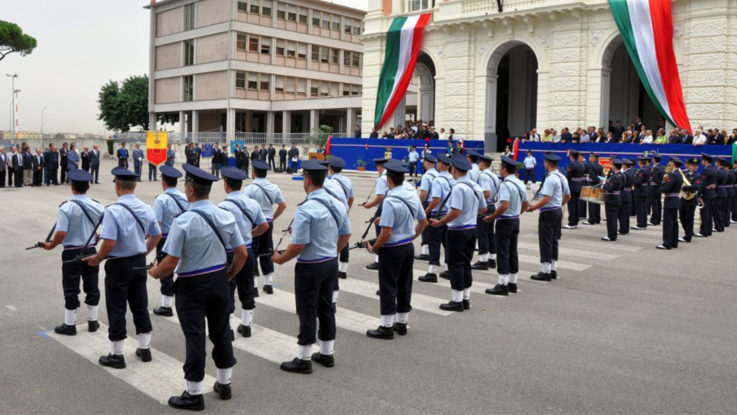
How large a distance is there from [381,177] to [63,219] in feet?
20.6

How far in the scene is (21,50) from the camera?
58250mm

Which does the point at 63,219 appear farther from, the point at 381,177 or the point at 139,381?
the point at 381,177

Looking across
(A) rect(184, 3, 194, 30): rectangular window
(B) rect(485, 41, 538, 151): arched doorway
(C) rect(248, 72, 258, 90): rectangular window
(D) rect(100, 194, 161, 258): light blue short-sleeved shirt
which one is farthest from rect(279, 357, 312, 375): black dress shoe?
(A) rect(184, 3, 194, 30): rectangular window

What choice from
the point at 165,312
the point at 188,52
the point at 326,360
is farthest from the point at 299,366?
the point at 188,52

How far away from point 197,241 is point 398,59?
33706 mm

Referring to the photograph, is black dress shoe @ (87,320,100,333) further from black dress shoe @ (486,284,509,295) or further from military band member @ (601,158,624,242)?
military band member @ (601,158,624,242)

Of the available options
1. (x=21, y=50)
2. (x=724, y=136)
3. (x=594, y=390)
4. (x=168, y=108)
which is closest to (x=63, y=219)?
(x=594, y=390)

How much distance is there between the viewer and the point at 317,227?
20.8 feet

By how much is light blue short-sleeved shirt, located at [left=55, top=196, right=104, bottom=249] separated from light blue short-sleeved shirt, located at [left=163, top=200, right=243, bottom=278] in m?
2.47

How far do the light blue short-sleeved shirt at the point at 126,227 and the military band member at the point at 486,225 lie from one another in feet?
21.6

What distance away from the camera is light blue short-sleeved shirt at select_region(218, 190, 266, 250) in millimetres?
7406

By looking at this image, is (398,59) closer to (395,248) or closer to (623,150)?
(623,150)

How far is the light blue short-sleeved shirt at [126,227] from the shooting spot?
6.46 meters

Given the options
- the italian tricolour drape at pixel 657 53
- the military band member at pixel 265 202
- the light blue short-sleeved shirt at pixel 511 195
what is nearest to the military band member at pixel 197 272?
the military band member at pixel 265 202
